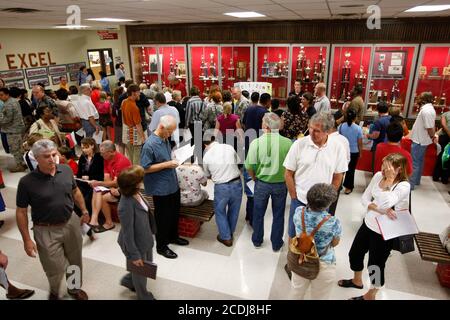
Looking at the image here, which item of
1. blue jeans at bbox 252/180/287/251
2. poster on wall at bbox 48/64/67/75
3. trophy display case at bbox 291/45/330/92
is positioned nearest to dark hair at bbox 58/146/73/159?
blue jeans at bbox 252/180/287/251

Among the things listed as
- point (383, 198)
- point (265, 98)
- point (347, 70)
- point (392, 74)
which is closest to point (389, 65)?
point (392, 74)

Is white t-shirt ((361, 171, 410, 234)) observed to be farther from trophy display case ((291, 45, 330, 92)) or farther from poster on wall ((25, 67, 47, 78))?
poster on wall ((25, 67, 47, 78))

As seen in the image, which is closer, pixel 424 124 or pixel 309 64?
pixel 424 124

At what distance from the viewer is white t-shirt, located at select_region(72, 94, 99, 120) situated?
20.5 ft

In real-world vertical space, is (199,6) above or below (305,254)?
above

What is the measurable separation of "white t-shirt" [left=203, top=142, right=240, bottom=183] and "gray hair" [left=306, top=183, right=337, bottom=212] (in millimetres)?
1438

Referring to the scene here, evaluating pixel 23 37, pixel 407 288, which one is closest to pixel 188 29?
pixel 23 37

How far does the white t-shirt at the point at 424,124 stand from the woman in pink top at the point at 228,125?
2.83m

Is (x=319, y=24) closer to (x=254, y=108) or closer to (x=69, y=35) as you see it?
(x=254, y=108)

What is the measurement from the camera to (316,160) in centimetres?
296

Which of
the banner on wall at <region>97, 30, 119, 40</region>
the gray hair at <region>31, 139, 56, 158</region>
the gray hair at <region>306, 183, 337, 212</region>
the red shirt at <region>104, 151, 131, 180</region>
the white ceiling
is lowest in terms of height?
the red shirt at <region>104, 151, 131, 180</region>

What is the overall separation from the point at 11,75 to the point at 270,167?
435 inches

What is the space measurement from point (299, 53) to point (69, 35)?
10.0 metres

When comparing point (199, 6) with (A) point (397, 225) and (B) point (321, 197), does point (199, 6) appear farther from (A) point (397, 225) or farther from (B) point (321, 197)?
(A) point (397, 225)
